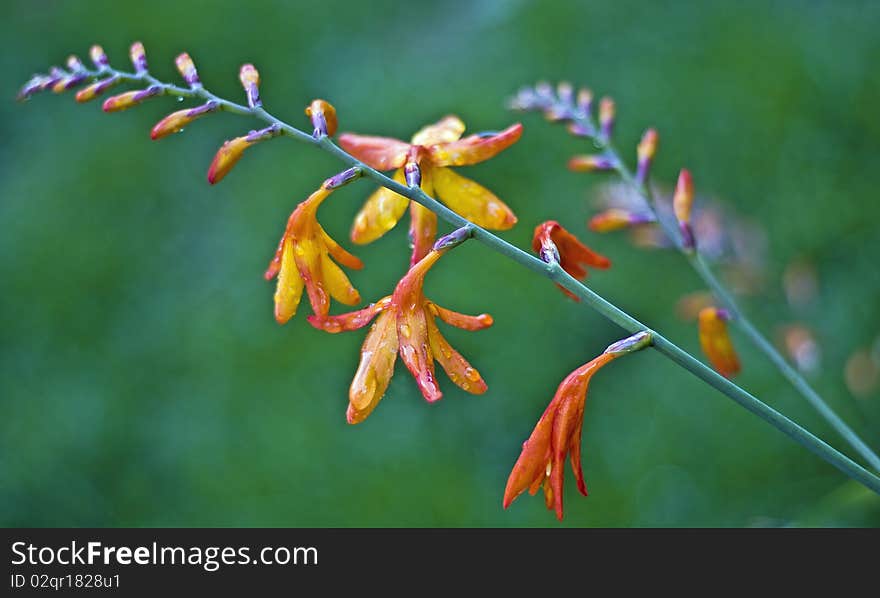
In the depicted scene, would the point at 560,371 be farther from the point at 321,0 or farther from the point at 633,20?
the point at 321,0

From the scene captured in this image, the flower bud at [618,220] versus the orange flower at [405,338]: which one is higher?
the flower bud at [618,220]

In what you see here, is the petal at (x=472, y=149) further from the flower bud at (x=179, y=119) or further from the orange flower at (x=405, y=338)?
the flower bud at (x=179, y=119)

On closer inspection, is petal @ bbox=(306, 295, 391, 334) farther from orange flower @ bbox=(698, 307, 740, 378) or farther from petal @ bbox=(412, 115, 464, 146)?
orange flower @ bbox=(698, 307, 740, 378)

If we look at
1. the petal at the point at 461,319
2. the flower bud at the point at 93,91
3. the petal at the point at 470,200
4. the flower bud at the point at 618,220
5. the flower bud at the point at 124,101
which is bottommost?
the petal at the point at 461,319

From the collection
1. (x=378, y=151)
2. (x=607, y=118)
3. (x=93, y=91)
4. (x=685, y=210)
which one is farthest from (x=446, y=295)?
(x=93, y=91)

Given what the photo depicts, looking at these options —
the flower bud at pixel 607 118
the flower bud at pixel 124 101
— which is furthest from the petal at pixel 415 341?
the flower bud at pixel 607 118

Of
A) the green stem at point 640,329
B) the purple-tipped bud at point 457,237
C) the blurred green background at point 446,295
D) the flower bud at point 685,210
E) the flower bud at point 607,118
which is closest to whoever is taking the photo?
the green stem at point 640,329

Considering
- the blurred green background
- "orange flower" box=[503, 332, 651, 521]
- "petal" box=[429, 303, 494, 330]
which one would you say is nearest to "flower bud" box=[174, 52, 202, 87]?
"petal" box=[429, 303, 494, 330]
